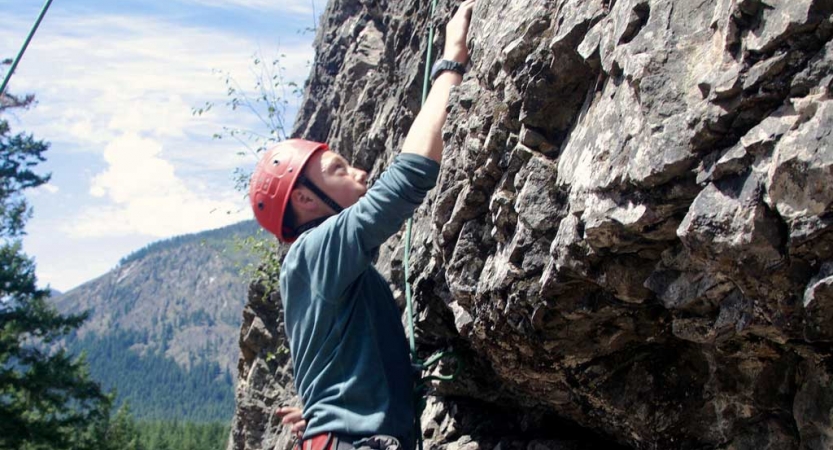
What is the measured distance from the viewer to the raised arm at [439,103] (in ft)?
12.6

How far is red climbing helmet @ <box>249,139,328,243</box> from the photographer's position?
4148 mm

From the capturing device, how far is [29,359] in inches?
840

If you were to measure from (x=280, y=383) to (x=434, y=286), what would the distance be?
455 centimetres

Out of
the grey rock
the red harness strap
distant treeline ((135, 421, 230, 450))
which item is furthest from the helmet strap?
distant treeline ((135, 421, 230, 450))

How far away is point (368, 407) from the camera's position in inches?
142

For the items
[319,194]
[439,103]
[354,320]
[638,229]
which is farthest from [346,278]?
[638,229]

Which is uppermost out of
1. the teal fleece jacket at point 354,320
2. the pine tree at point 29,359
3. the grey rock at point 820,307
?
the grey rock at point 820,307

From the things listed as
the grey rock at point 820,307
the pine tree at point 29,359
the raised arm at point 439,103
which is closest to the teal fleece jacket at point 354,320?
the raised arm at point 439,103

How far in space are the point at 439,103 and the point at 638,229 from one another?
1795 mm

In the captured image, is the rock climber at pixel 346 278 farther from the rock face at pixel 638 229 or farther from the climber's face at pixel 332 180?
the rock face at pixel 638 229

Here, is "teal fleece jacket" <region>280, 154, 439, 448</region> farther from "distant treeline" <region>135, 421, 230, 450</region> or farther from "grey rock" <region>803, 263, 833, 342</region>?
"distant treeline" <region>135, 421, 230, 450</region>

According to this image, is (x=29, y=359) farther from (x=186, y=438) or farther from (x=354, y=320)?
(x=186, y=438)

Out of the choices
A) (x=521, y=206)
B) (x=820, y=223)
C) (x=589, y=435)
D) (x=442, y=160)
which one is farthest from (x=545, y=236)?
(x=589, y=435)

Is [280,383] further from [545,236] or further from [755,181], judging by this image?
[755,181]
